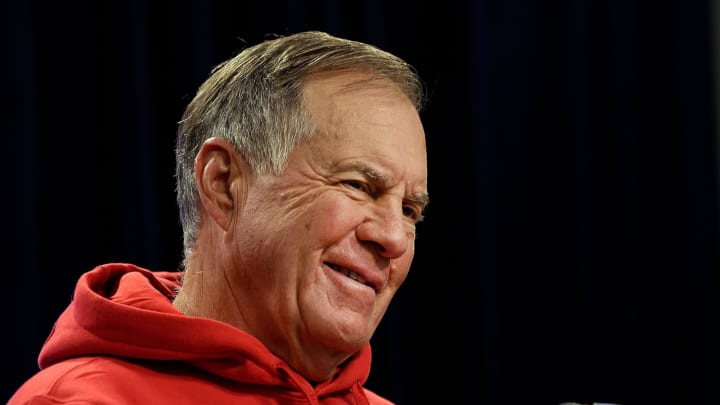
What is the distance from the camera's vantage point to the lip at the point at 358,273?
1413 mm

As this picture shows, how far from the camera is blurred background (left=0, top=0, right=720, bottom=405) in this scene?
2662mm

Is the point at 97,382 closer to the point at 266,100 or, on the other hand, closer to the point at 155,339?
Answer: the point at 155,339

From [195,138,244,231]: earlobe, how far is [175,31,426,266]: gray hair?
0.02 m

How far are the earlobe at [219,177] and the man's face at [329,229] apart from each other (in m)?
0.03

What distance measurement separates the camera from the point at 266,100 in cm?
149

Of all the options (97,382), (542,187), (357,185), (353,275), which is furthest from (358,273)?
(542,187)

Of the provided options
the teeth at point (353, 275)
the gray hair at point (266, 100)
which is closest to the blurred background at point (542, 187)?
the gray hair at point (266, 100)

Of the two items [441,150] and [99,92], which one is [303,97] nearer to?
[99,92]

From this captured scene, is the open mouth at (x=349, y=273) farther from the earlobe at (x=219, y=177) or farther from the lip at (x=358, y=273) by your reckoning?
the earlobe at (x=219, y=177)

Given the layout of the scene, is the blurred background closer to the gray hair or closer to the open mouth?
the gray hair

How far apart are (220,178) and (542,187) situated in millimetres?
1567

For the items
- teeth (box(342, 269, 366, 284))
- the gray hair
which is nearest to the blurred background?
the gray hair

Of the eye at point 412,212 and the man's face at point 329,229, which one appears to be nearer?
the man's face at point 329,229

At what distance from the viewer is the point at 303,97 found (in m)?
1.48
